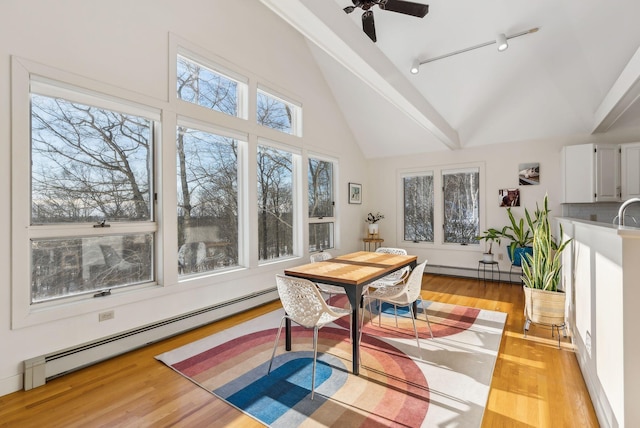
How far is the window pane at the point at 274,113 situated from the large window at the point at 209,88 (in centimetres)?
37

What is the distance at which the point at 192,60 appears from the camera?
3.29m

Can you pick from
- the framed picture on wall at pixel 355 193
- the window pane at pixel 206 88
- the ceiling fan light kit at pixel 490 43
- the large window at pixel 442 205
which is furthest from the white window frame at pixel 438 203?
the window pane at pixel 206 88

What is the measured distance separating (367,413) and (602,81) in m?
4.92

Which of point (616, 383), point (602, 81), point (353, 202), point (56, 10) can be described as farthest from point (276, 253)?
point (602, 81)

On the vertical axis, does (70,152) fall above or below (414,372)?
above

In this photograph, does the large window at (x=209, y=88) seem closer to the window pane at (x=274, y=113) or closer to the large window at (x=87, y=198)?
the window pane at (x=274, y=113)

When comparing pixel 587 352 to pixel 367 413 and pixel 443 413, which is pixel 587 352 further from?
pixel 367 413

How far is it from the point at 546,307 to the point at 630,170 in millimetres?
3000

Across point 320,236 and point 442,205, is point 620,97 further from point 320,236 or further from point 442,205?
point 320,236

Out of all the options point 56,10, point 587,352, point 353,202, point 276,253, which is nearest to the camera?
point 587,352

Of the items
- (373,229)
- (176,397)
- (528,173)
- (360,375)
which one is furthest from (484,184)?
(176,397)

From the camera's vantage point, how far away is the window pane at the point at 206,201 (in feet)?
10.7

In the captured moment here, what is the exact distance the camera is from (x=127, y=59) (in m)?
2.69

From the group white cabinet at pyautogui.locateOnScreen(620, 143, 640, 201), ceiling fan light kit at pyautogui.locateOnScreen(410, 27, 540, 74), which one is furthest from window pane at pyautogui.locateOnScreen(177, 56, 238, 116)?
white cabinet at pyautogui.locateOnScreen(620, 143, 640, 201)
